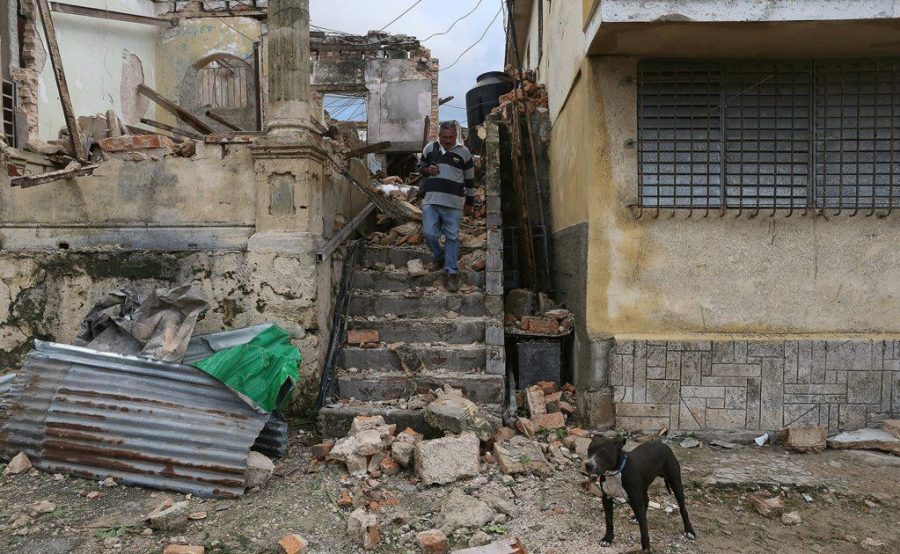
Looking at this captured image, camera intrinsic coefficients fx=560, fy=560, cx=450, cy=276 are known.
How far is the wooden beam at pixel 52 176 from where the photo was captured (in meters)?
5.12

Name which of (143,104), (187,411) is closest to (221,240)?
(187,411)

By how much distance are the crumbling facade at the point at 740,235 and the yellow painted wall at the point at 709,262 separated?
1 centimetres

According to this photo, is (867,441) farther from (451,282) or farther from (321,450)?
(321,450)

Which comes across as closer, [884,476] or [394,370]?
[884,476]

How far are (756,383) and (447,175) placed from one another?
3659 millimetres

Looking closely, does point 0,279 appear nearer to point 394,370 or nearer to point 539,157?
point 394,370

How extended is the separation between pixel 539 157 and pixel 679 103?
2.99m

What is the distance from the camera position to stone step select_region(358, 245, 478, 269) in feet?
21.7

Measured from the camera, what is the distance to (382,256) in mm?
6684

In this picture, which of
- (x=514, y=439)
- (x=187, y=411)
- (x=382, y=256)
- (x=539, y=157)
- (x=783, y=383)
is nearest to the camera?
(x=187, y=411)

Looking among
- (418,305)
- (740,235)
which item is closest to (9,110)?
(418,305)

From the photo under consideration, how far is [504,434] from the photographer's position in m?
4.67

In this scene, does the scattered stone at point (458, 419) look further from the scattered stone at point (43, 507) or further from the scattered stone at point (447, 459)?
the scattered stone at point (43, 507)

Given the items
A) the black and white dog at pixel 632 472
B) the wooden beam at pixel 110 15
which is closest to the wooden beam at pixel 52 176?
the black and white dog at pixel 632 472
